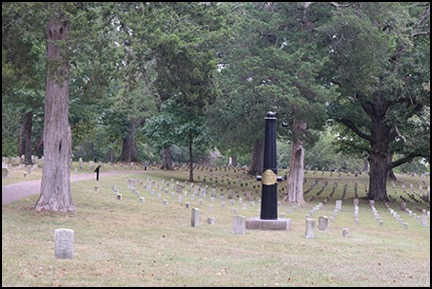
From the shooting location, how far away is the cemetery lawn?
9.39m

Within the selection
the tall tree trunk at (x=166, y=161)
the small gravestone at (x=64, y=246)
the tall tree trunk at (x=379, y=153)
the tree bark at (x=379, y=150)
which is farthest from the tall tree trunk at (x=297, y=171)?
the small gravestone at (x=64, y=246)

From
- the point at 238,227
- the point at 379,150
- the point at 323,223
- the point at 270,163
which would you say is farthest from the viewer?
the point at 379,150

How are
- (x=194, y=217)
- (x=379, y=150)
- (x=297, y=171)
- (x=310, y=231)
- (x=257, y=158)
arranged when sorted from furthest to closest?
(x=257, y=158)
(x=379, y=150)
(x=297, y=171)
(x=194, y=217)
(x=310, y=231)

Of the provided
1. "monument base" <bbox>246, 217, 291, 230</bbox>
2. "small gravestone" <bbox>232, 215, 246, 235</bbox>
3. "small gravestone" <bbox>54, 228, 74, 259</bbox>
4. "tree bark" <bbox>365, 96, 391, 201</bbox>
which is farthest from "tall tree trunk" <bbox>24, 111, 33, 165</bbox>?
"small gravestone" <bbox>54, 228, 74, 259</bbox>

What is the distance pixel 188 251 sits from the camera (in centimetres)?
1220

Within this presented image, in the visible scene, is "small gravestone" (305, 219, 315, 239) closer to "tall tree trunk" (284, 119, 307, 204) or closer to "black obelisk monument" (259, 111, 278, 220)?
"black obelisk monument" (259, 111, 278, 220)

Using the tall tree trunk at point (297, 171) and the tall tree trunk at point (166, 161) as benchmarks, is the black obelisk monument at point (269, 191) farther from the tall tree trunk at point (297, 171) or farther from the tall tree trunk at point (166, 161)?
the tall tree trunk at point (166, 161)

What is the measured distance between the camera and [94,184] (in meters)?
26.9

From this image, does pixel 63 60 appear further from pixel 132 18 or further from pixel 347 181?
pixel 347 181

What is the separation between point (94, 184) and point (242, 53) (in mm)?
9341

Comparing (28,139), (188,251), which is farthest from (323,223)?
(28,139)

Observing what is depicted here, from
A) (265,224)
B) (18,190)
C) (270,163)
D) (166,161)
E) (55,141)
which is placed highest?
(55,141)

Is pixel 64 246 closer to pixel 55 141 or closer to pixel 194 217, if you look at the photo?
pixel 194 217

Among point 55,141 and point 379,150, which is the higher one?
point 379,150
